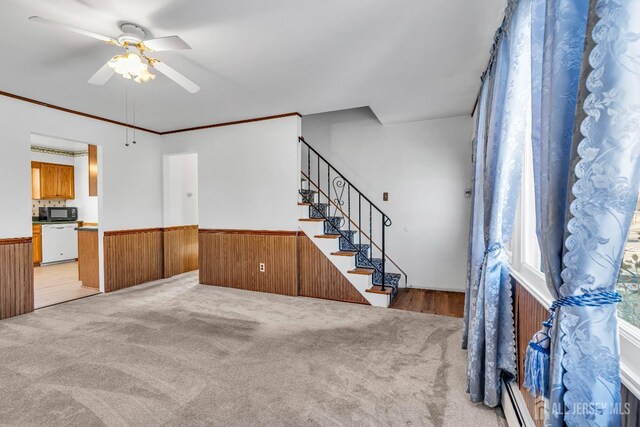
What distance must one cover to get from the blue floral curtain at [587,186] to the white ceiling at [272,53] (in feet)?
4.84

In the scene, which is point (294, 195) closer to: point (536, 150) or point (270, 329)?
point (270, 329)

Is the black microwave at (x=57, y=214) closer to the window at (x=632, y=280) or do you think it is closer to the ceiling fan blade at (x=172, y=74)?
the ceiling fan blade at (x=172, y=74)

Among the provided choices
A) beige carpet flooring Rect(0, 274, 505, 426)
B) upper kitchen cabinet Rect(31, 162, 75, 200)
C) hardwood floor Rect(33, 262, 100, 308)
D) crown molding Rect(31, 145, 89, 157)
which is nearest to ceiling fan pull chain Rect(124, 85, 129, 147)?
beige carpet flooring Rect(0, 274, 505, 426)

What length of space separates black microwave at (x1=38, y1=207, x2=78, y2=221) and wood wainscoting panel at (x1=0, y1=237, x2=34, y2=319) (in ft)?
12.4

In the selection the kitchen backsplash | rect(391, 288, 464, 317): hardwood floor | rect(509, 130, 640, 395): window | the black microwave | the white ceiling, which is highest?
the white ceiling

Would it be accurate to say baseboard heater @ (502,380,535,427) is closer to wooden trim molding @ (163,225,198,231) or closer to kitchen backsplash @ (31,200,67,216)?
wooden trim molding @ (163,225,198,231)

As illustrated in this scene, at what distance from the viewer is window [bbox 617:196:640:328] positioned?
0.92 meters

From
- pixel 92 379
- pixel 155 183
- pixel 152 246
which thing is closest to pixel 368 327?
pixel 92 379

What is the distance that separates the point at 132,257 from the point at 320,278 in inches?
127

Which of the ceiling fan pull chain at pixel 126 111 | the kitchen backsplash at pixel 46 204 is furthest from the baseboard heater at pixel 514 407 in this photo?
the kitchen backsplash at pixel 46 204

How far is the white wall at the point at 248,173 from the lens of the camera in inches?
175

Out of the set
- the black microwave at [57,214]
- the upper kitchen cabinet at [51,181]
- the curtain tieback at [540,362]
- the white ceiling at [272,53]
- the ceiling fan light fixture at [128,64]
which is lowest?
the curtain tieback at [540,362]

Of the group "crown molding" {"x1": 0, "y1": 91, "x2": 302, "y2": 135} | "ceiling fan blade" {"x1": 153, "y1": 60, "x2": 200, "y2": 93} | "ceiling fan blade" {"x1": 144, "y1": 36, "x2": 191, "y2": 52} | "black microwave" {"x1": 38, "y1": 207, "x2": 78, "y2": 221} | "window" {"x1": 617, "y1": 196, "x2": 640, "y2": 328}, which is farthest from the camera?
"black microwave" {"x1": 38, "y1": 207, "x2": 78, "y2": 221}

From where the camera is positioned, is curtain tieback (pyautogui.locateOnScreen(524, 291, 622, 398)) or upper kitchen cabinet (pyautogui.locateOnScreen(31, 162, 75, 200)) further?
upper kitchen cabinet (pyautogui.locateOnScreen(31, 162, 75, 200))
